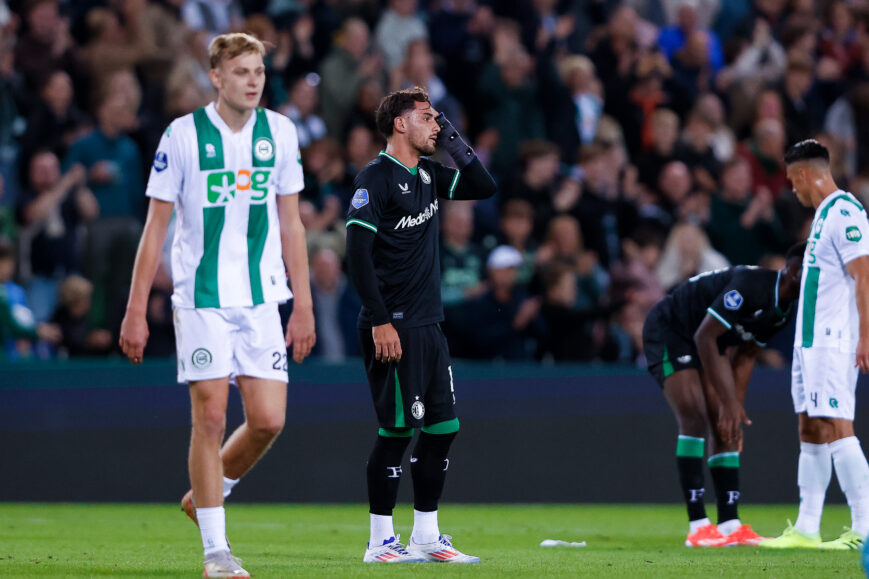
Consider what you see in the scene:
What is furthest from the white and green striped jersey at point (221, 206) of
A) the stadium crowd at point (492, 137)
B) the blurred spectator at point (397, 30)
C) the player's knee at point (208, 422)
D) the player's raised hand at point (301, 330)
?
the blurred spectator at point (397, 30)

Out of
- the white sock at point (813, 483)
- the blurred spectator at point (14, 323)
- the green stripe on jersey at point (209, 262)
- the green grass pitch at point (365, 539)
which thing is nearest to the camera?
the green stripe on jersey at point (209, 262)

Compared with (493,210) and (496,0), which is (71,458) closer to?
(493,210)

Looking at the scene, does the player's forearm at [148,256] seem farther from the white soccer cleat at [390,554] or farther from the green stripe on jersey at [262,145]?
the white soccer cleat at [390,554]

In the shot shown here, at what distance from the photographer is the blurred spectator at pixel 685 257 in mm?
13453

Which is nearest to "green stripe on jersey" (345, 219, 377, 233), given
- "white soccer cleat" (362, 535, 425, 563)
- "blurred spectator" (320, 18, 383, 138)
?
"white soccer cleat" (362, 535, 425, 563)

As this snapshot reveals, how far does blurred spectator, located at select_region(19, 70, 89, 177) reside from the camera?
1286 cm

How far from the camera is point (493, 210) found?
13.8 m

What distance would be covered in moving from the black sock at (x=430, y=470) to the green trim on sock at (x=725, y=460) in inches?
95.0

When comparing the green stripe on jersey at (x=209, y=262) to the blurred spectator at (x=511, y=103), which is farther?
the blurred spectator at (x=511, y=103)

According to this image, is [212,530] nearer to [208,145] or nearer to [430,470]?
[430,470]

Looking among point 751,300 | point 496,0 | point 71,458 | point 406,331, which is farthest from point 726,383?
point 496,0

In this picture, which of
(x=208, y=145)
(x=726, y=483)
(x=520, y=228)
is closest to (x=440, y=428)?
(x=208, y=145)

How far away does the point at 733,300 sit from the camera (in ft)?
27.9

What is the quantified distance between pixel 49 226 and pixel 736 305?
668cm
